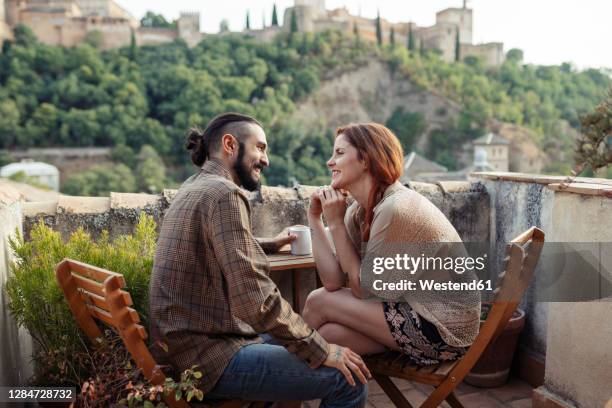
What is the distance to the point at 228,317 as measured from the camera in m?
1.46

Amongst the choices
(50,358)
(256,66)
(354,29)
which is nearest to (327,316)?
(50,358)

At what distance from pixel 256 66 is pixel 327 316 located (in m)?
53.4

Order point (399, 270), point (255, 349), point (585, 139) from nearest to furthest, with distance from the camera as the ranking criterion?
point (255, 349), point (399, 270), point (585, 139)

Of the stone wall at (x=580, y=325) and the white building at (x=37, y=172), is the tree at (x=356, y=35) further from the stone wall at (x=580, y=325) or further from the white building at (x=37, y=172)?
the stone wall at (x=580, y=325)

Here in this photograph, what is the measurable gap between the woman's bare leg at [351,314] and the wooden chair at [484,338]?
7cm

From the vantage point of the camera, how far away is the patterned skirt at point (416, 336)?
1.64 meters

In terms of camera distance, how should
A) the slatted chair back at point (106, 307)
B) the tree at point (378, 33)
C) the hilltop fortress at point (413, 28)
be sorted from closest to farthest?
the slatted chair back at point (106, 307) → the hilltop fortress at point (413, 28) → the tree at point (378, 33)

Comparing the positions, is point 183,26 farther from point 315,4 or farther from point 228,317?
point 228,317

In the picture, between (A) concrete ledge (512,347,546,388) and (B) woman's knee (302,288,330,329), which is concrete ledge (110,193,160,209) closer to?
(B) woman's knee (302,288,330,329)

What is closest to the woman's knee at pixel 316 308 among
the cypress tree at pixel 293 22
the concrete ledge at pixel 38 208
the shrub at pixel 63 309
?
the shrub at pixel 63 309

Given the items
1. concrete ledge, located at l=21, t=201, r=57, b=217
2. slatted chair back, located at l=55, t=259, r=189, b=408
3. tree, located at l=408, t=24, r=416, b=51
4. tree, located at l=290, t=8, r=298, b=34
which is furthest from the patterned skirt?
tree, located at l=408, t=24, r=416, b=51

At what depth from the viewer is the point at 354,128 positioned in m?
1.85

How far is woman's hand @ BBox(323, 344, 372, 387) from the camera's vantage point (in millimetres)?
1411

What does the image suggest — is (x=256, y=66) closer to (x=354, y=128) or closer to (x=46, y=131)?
(x=46, y=131)
